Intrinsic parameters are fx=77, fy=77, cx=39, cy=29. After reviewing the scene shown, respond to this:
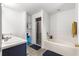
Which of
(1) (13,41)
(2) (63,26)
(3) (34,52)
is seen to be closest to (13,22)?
(1) (13,41)

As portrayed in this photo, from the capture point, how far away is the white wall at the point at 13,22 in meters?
0.65

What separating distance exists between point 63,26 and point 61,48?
0.20 metres

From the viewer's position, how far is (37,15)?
2.21 ft

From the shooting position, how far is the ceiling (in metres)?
0.65

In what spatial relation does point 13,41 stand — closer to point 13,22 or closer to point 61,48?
point 13,22

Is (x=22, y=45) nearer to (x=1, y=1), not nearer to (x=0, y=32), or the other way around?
(x=0, y=32)

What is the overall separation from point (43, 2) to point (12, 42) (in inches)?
18.7

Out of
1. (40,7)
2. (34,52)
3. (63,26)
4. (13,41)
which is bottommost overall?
(34,52)

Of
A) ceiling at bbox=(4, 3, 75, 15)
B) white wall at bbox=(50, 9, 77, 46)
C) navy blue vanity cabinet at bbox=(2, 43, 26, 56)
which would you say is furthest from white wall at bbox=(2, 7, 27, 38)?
white wall at bbox=(50, 9, 77, 46)

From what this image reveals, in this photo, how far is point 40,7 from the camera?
0.68 metres

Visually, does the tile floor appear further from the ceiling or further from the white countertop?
the ceiling

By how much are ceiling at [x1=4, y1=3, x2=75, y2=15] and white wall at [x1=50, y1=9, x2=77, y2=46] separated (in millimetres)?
43

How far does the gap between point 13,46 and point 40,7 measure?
0.45 m

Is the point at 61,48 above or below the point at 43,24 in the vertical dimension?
below
